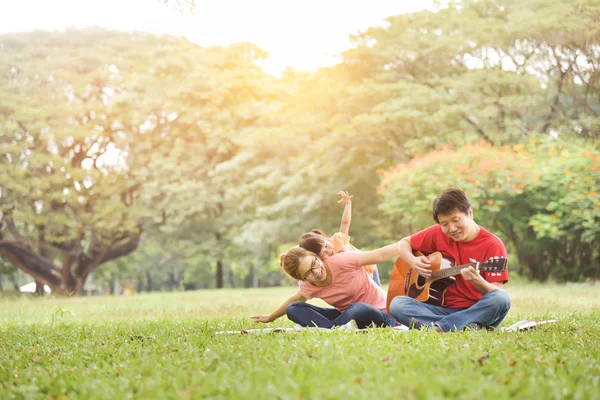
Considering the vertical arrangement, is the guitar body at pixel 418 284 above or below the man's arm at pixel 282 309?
above

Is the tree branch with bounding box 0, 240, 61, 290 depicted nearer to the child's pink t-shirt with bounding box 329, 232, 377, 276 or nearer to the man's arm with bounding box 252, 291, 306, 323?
the man's arm with bounding box 252, 291, 306, 323

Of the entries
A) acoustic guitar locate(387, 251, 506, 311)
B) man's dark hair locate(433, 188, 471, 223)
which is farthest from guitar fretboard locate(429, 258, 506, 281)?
man's dark hair locate(433, 188, 471, 223)

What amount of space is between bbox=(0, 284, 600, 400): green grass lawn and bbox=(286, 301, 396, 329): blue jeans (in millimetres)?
437

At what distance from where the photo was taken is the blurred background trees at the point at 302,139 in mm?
15281

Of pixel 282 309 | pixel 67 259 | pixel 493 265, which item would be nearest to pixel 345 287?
pixel 282 309

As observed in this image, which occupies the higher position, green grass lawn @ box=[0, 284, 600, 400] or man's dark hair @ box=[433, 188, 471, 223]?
man's dark hair @ box=[433, 188, 471, 223]

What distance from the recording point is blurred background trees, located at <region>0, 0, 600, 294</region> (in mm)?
15281

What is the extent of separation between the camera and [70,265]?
2425cm

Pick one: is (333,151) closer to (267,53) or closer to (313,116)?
(313,116)

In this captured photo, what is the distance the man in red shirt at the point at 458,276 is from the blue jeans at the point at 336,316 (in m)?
0.22

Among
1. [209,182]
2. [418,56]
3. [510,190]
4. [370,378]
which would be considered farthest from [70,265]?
[370,378]

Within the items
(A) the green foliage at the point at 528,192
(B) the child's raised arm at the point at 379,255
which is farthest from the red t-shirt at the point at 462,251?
(A) the green foliage at the point at 528,192

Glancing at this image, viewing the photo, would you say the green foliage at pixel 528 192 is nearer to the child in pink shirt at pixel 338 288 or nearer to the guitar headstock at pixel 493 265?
the child in pink shirt at pixel 338 288

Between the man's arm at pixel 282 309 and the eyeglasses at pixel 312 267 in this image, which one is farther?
the man's arm at pixel 282 309
